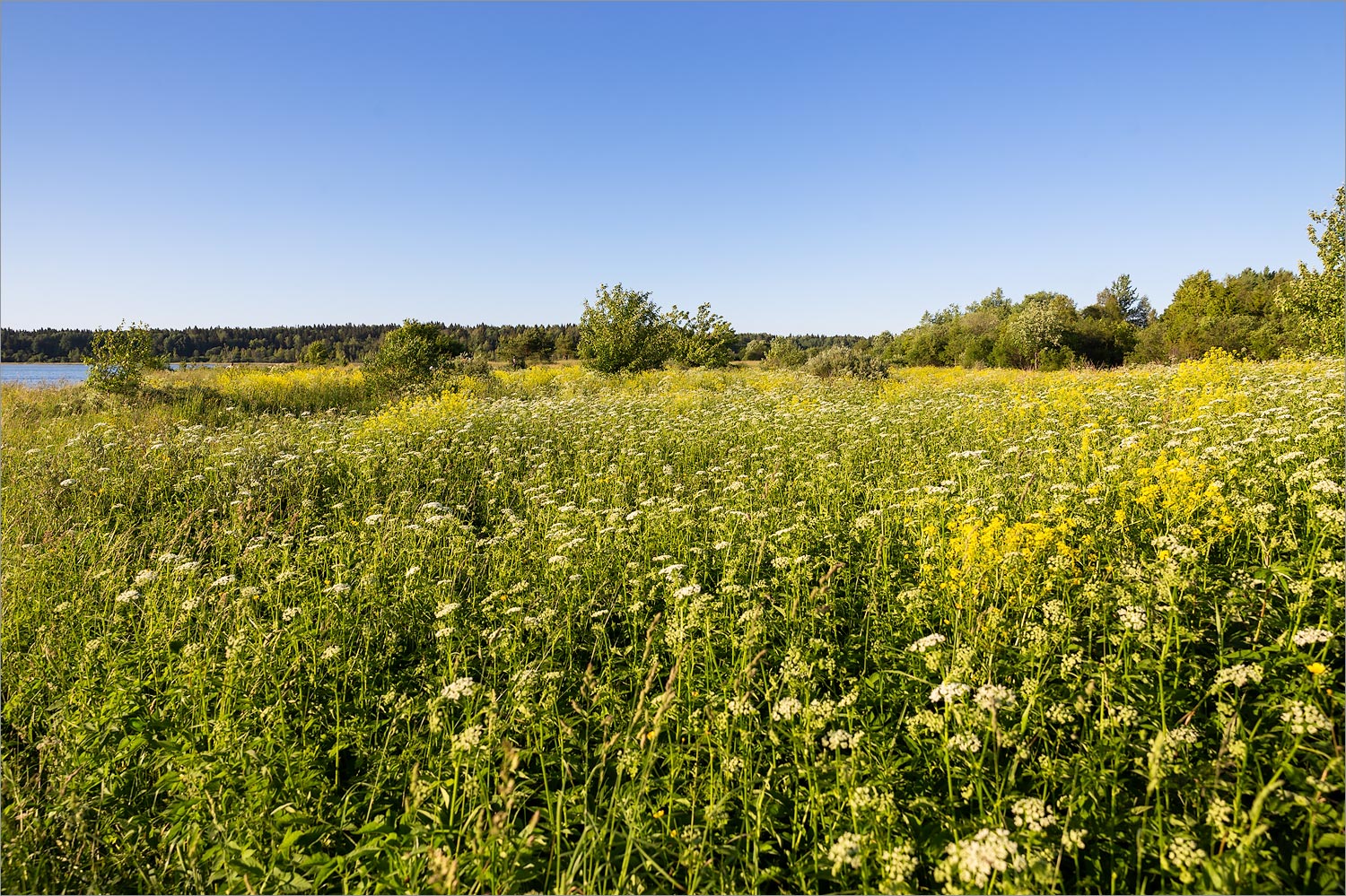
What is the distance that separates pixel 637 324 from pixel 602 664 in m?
25.6

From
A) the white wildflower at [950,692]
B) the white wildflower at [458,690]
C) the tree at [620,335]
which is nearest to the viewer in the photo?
the white wildflower at [950,692]

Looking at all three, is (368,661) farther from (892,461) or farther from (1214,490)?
(892,461)

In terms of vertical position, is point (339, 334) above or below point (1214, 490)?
above

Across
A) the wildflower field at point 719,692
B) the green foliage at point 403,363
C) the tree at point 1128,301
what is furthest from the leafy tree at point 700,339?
the tree at point 1128,301

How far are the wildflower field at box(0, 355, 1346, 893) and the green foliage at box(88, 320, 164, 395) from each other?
516 inches

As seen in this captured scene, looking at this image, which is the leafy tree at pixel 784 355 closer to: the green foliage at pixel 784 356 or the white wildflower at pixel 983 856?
the green foliage at pixel 784 356

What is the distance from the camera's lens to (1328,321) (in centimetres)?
1784

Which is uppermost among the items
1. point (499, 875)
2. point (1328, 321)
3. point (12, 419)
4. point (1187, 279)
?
point (1187, 279)

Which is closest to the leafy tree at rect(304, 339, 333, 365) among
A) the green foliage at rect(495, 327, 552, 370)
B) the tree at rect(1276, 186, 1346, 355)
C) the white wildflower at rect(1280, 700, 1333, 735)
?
the green foliage at rect(495, 327, 552, 370)

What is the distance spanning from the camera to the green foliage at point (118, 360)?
52.2 ft

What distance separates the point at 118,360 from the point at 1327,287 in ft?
120

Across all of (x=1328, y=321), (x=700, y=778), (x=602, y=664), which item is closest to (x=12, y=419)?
(x=602, y=664)

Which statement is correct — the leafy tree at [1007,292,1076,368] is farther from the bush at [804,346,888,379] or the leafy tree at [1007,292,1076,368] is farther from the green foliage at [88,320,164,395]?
the green foliage at [88,320,164,395]

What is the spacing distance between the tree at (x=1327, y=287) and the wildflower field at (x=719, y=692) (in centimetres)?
1744
